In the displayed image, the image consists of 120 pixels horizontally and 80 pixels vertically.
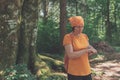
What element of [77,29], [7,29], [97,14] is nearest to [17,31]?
[7,29]

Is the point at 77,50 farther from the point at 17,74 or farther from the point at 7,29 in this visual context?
the point at 7,29

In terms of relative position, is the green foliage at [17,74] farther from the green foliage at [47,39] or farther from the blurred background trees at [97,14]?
the blurred background trees at [97,14]

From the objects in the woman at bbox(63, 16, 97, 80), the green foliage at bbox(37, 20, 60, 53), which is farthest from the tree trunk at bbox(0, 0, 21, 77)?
the green foliage at bbox(37, 20, 60, 53)

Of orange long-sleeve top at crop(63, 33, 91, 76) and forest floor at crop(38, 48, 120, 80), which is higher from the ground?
orange long-sleeve top at crop(63, 33, 91, 76)

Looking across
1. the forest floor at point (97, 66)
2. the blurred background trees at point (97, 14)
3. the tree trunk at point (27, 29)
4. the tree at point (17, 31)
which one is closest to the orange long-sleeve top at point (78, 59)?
the tree at point (17, 31)

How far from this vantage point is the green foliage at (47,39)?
664 inches

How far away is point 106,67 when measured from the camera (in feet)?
45.2

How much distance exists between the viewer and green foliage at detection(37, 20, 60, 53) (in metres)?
16.9

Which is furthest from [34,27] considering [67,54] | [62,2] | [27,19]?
[62,2]

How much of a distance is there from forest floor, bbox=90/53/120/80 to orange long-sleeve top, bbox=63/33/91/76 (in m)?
5.29

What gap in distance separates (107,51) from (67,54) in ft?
48.0

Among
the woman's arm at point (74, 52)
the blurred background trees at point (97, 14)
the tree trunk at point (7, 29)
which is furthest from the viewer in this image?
the blurred background trees at point (97, 14)

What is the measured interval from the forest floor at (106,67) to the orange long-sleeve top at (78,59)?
5.29 m

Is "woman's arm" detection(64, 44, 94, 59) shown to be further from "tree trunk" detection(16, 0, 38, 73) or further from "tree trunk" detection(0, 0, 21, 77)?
"tree trunk" detection(16, 0, 38, 73)
